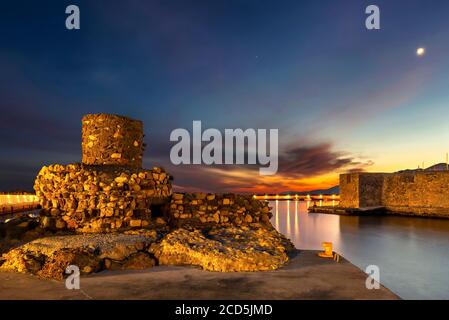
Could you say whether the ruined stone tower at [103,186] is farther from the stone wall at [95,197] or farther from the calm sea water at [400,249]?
the calm sea water at [400,249]

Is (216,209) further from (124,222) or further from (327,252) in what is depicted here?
(327,252)

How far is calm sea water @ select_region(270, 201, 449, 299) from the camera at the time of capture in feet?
43.6

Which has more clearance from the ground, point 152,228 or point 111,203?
point 111,203

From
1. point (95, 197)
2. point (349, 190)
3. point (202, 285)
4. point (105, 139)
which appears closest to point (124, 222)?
point (95, 197)

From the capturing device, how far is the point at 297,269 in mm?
6043

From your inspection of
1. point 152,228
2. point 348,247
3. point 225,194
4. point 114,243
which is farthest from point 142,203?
point 348,247

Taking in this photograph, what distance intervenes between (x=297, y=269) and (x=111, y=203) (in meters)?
4.42

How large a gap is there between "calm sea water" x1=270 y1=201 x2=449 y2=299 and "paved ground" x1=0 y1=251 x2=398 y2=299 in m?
8.32

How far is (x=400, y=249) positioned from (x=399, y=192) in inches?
985

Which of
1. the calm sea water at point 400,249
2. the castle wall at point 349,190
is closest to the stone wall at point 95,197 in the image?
the calm sea water at point 400,249

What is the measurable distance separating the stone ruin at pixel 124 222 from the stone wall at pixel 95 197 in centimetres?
2
